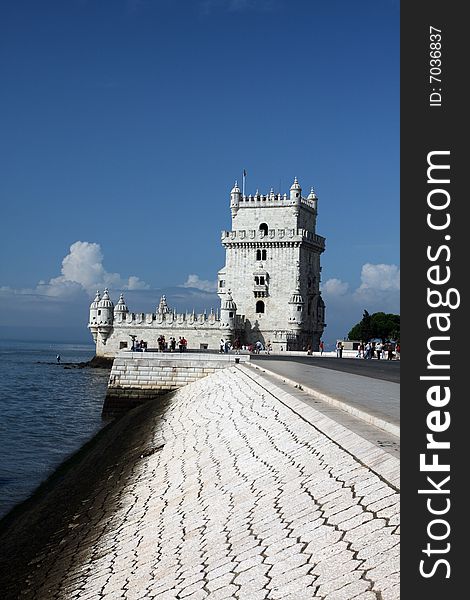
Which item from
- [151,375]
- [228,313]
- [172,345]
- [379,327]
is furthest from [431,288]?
[379,327]

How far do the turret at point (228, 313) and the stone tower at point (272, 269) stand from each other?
1.22ft

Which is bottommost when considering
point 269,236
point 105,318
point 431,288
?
point 431,288

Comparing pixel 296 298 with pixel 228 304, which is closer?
pixel 296 298

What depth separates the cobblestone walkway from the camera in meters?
6.48

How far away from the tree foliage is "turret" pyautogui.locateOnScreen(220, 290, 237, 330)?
28.5 meters

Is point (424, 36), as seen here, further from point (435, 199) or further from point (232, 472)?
point (232, 472)

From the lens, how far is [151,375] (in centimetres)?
3584

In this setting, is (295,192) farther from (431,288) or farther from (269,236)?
(431,288)

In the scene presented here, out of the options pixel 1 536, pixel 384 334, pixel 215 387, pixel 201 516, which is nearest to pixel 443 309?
pixel 201 516

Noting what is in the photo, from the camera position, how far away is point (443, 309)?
212 inches

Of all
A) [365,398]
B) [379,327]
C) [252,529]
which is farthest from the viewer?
[379,327]

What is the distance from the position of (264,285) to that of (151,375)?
34485mm

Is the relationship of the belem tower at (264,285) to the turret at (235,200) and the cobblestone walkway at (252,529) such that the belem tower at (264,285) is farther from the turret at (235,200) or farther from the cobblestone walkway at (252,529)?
the cobblestone walkway at (252,529)

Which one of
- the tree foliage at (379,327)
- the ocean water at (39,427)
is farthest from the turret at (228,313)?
the tree foliage at (379,327)
